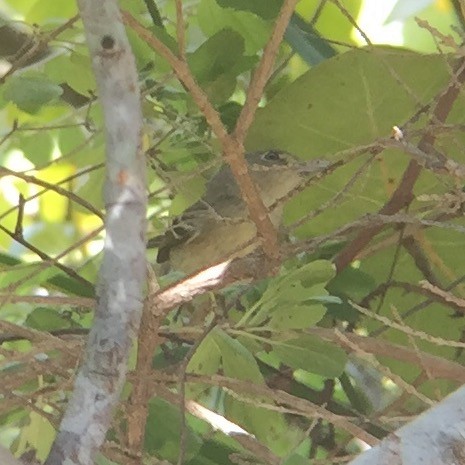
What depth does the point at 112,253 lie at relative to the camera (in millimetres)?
629

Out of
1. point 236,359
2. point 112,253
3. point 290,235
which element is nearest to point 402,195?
point 290,235

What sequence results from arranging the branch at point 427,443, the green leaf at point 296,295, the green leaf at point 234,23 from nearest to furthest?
the branch at point 427,443 → the green leaf at point 296,295 → the green leaf at point 234,23

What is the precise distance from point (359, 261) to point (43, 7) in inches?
19.4

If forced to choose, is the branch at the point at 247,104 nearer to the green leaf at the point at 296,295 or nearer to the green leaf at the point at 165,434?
the green leaf at the point at 296,295

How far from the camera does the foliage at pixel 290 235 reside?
0.90 m

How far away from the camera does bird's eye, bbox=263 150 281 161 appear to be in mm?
1191

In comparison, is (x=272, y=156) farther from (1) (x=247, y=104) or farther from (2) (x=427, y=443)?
(2) (x=427, y=443)

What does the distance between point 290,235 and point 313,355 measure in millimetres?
273

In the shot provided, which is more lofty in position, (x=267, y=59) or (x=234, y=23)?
(x=234, y=23)

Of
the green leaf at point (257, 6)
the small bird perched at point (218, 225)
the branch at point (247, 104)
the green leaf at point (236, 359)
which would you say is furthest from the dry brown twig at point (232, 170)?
the small bird perched at point (218, 225)

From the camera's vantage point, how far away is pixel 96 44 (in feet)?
2.23

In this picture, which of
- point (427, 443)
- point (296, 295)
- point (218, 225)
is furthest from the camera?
point (218, 225)

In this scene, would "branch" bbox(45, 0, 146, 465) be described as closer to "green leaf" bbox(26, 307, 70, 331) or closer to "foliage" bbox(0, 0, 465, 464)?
"foliage" bbox(0, 0, 465, 464)

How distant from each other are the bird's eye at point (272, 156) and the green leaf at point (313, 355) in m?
0.31
